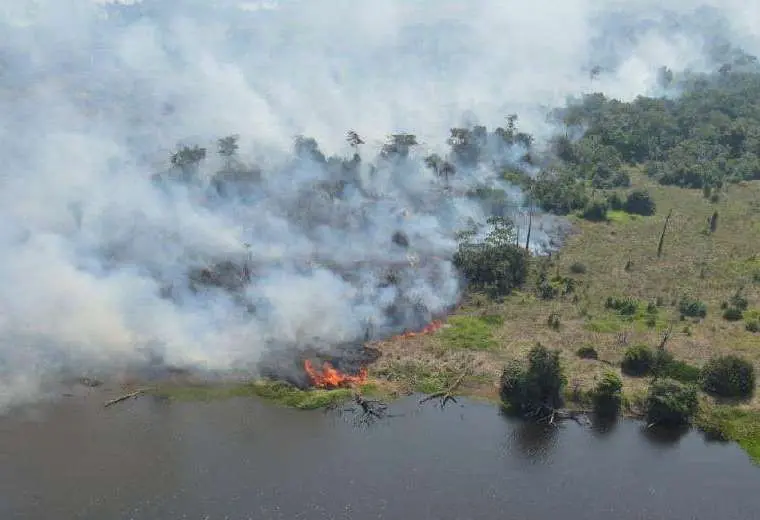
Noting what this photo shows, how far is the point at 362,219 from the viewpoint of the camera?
71.1 meters

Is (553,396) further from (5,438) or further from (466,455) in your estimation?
(5,438)

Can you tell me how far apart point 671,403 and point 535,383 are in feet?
26.9

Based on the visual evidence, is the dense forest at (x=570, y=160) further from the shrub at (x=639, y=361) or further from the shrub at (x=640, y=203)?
the shrub at (x=639, y=361)

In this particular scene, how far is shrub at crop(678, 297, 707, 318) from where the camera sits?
6312 cm

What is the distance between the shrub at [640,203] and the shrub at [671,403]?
44.7 meters

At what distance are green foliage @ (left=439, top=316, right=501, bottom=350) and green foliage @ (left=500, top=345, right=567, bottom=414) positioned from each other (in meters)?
7.71

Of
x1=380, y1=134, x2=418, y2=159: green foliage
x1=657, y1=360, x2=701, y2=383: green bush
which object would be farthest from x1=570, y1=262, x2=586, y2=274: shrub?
x1=380, y1=134, x2=418, y2=159: green foliage

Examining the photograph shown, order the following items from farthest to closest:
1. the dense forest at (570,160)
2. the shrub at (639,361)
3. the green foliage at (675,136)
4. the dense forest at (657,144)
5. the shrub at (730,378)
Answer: the green foliage at (675,136), the dense forest at (657,144), the dense forest at (570,160), the shrub at (639,361), the shrub at (730,378)

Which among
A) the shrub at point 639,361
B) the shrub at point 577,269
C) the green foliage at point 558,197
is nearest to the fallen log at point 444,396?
the shrub at point 639,361

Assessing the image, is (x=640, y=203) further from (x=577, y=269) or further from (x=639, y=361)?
(x=639, y=361)

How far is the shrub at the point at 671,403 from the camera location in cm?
4797

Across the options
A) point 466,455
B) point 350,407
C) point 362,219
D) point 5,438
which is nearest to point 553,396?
point 466,455

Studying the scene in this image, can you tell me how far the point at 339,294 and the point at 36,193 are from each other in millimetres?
24982

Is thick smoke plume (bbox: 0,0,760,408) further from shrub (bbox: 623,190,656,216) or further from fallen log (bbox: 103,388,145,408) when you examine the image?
shrub (bbox: 623,190,656,216)
